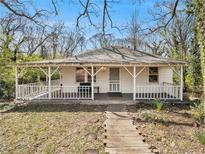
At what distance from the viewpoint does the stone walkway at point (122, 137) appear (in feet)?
27.0

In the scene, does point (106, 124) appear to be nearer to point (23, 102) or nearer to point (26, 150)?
point (26, 150)

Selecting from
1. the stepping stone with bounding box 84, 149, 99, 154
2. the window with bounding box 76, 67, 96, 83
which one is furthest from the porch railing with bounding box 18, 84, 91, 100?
the stepping stone with bounding box 84, 149, 99, 154

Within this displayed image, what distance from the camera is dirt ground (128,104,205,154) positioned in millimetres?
8664

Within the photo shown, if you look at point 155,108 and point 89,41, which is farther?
point 89,41

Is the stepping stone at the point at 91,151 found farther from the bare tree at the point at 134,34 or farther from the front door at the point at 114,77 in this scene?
the bare tree at the point at 134,34

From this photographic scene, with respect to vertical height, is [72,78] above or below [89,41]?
below

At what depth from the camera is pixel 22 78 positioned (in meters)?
25.2

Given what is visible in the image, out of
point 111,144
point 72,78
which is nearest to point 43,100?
point 72,78

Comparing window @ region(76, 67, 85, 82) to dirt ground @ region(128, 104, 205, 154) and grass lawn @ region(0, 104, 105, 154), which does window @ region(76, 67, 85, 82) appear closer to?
grass lawn @ region(0, 104, 105, 154)

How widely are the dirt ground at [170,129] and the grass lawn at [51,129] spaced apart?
1.81m

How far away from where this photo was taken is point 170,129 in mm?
10836

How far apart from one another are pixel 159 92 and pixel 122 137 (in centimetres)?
1144

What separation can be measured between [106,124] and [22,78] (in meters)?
15.7

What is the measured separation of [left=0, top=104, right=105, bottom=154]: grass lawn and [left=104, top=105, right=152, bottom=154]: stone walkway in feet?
1.04
